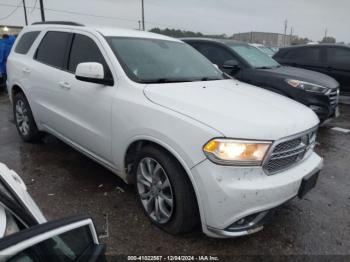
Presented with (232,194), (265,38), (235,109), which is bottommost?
(265,38)

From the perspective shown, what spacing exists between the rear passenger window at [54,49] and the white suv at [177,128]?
0.08 feet

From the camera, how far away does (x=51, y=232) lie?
119cm

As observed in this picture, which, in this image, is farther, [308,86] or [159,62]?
[308,86]

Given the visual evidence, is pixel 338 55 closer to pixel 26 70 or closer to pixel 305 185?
pixel 305 185

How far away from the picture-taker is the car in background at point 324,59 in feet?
28.1

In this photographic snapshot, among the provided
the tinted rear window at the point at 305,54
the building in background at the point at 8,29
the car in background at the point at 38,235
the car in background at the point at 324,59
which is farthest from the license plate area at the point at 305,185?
the building in background at the point at 8,29

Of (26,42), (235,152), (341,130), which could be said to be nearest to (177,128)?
(235,152)

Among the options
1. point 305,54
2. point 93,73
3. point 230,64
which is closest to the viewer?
point 93,73

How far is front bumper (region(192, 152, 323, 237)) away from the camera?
2.27 meters

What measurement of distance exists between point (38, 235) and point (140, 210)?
2.06 m

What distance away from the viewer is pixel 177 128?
96.7 inches

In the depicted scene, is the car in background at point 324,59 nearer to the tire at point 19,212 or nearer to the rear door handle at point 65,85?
the rear door handle at point 65,85

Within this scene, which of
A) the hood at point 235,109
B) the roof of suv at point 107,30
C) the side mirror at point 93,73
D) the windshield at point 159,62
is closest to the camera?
the hood at point 235,109

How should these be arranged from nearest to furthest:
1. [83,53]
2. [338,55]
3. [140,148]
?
[140,148]
[83,53]
[338,55]
